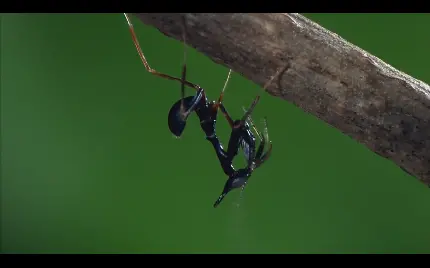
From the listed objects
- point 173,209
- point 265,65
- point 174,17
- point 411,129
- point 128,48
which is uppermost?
point 174,17

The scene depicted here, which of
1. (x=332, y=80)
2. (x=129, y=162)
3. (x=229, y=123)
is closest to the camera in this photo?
(x=332, y=80)

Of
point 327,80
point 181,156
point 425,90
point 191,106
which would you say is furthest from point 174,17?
point 181,156

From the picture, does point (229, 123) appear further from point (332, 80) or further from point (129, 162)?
point (129, 162)

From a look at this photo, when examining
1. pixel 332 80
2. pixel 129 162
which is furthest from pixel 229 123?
pixel 129 162

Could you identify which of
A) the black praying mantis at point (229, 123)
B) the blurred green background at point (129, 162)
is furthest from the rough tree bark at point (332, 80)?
the blurred green background at point (129, 162)

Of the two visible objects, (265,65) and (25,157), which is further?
(25,157)

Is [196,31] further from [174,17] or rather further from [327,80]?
[327,80]

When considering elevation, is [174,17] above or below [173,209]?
above
